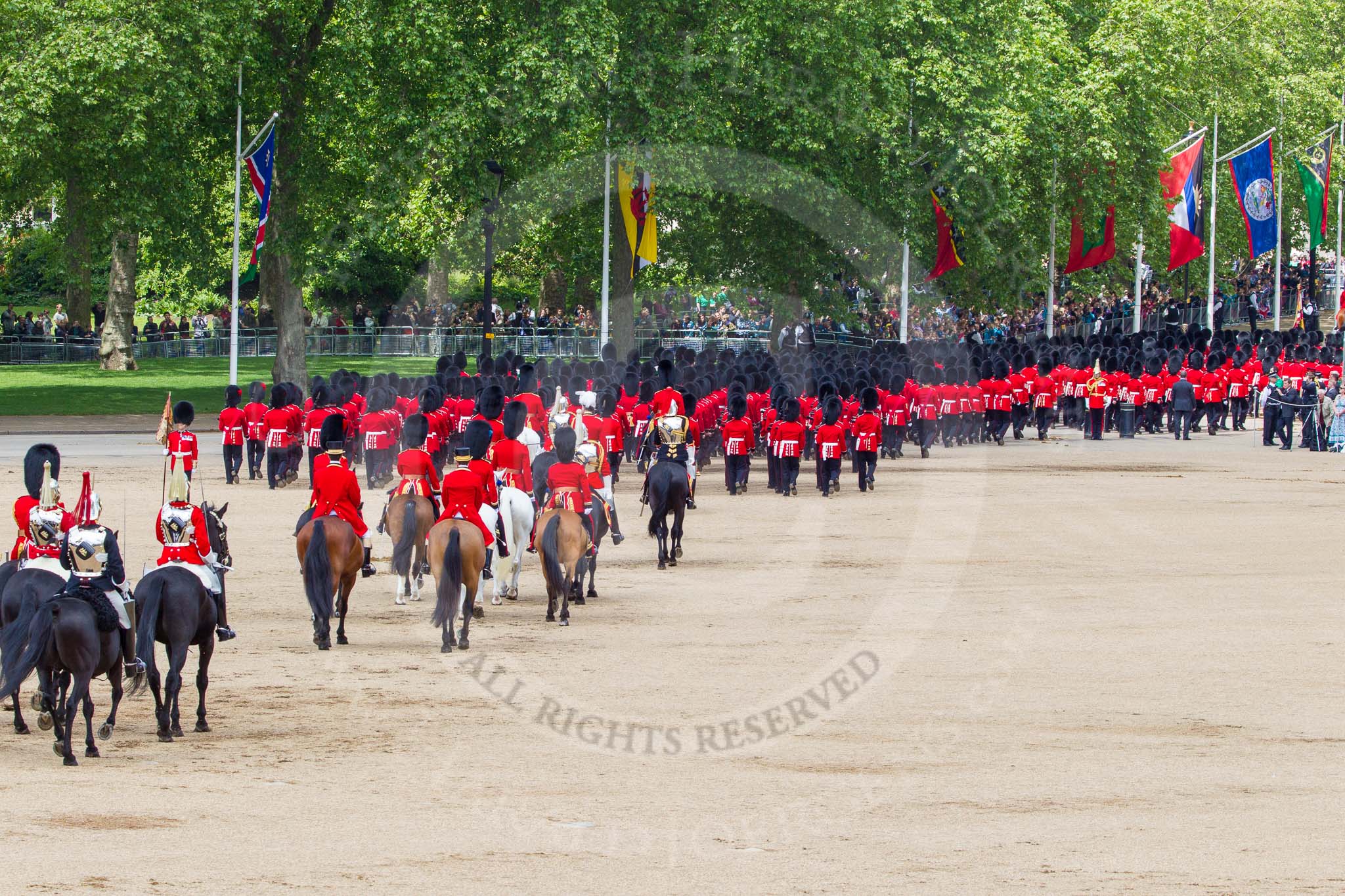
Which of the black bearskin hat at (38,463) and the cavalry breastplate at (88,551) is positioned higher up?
the black bearskin hat at (38,463)

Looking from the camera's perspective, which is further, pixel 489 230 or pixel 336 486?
pixel 489 230

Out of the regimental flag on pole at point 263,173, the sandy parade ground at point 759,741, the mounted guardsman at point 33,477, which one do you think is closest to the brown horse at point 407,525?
the sandy parade ground at point 759,741

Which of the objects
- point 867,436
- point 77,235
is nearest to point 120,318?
point 77,235

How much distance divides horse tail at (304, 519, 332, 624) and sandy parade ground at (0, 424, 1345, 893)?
46 cm

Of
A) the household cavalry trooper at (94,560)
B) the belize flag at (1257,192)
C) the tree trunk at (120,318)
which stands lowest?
the household cavalry trooper at (94,560)

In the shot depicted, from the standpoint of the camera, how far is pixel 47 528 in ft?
37.8

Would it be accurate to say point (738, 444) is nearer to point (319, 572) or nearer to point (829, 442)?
point (829, 442)

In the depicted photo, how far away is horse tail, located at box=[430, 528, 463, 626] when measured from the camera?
14.5 m

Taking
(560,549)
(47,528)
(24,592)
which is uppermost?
(47,528)

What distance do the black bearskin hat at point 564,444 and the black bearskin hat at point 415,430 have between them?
1.16m

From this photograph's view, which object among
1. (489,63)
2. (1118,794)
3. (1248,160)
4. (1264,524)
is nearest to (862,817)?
(1118,794)

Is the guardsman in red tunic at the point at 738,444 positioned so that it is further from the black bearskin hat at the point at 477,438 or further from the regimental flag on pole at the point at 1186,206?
the regimental flag on pole at the point at 1186,206

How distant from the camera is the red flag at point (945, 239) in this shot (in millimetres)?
48156

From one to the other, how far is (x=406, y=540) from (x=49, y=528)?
4.98 metres
